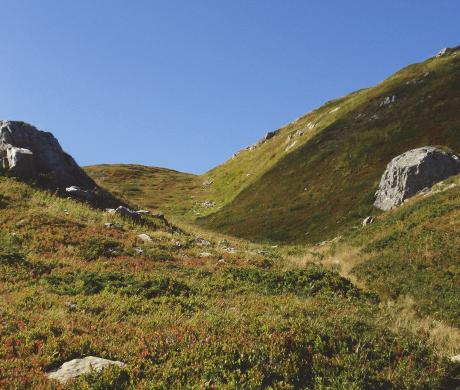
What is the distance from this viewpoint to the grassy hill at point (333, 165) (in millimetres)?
47844

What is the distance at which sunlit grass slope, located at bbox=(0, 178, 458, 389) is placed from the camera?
8.22 metres

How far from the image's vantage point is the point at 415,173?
134 ft

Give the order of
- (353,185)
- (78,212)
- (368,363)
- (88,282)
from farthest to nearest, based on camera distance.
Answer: (353,185) → (78,212) → (88,282) → (368,363)

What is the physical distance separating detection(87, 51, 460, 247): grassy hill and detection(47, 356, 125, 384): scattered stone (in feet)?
114

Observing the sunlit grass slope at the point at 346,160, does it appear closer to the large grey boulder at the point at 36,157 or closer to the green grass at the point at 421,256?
the green grass at the point at 421,256

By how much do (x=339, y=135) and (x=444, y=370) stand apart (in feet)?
208

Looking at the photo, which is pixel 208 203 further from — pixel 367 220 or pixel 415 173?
pixel 415 173

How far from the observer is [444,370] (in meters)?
9.34

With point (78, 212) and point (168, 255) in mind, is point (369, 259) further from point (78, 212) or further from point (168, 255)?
point (78, 212)

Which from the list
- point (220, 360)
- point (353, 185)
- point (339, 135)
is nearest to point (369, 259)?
point (220, 360)

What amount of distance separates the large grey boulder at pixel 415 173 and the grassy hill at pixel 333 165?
253 cm

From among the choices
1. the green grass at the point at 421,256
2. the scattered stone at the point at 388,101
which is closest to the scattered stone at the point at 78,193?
the green grass at the point at 421,256

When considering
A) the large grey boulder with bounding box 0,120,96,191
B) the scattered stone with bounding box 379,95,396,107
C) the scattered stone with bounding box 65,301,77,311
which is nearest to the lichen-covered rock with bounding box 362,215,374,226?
the large grey boulder with bounding box 0,120,96,191

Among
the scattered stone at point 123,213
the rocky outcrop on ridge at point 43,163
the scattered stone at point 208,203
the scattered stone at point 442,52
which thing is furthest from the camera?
the scattered stone at point 442,52
